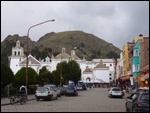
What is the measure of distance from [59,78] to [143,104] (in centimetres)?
5916

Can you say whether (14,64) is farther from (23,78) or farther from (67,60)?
(23,78)

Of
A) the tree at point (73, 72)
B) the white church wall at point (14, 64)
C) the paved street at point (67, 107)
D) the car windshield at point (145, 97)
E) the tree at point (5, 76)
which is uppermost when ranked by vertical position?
the white church wall at point (14, 64)

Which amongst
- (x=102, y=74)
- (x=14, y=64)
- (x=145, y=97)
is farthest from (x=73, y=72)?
(x=145, y=97)

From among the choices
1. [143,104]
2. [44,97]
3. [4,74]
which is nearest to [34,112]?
[143,104]

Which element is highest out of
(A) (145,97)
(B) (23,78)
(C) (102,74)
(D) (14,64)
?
(D) (14,64)

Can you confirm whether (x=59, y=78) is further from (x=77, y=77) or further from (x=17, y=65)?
(x=17, y=65)

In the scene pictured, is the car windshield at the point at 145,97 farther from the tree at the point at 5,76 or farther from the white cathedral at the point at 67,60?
the white cathedral at the point at 67,60

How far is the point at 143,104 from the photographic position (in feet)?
51.1

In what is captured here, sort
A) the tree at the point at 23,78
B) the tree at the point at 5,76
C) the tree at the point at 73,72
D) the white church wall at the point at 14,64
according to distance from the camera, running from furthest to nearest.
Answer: the white church wall at the point at 14,64
the tree at the point at 73,72
the tree at the point at 23,78
the tree at the point at 5,76

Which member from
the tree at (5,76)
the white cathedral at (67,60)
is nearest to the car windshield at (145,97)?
the tree at (5,76)

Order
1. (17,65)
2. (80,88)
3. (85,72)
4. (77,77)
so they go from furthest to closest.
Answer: (85,72) < (17,65) < (77,77) < (80,88)

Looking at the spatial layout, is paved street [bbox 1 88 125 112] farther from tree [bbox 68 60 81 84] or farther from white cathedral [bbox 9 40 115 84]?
white cathedral [bbox 9 40 115 84]

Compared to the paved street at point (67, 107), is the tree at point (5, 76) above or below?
above

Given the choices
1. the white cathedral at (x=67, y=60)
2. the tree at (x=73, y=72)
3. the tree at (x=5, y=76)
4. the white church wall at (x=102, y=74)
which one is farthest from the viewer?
the white church wall at (x=102, y=74)
